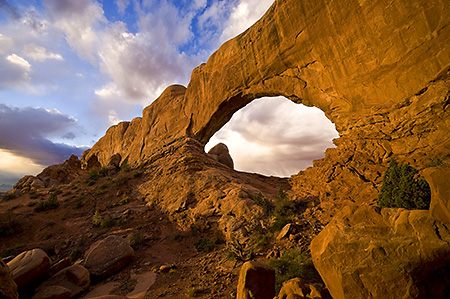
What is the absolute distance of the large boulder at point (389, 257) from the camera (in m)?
3.12

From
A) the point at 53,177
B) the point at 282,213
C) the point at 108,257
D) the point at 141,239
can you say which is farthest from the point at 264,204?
the point at 53,177

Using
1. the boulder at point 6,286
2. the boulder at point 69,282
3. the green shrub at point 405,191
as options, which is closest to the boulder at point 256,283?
the boulder at point 6,286

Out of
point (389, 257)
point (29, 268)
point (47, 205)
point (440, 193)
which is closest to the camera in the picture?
point (389, 257)

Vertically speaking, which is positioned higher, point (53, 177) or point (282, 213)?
point (53, 177)

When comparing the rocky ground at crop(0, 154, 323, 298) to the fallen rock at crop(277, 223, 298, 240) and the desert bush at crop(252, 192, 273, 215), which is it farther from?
the desert bush at crop(252, 192, 273, 215)

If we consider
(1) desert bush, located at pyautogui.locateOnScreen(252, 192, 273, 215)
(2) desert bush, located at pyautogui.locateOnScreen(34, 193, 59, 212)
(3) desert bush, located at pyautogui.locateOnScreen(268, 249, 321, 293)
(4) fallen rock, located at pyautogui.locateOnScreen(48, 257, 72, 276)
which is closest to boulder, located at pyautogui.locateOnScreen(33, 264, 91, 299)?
(4) fallen rock, located at pyautogui.locateOnScreen(48, 257, 72, 276)

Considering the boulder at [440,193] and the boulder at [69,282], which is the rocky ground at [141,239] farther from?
the boulder at [440,193]

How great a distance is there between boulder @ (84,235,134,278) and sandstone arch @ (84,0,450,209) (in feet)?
42.2

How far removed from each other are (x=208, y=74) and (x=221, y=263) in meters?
22.0

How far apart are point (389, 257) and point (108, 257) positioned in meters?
11.0

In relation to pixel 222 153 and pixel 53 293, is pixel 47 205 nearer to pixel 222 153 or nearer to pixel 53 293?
pixel 53 293

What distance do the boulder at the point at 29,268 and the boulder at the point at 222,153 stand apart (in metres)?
26.1

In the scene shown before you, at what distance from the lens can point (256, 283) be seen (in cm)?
493

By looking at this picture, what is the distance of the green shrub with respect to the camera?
23.6ft
